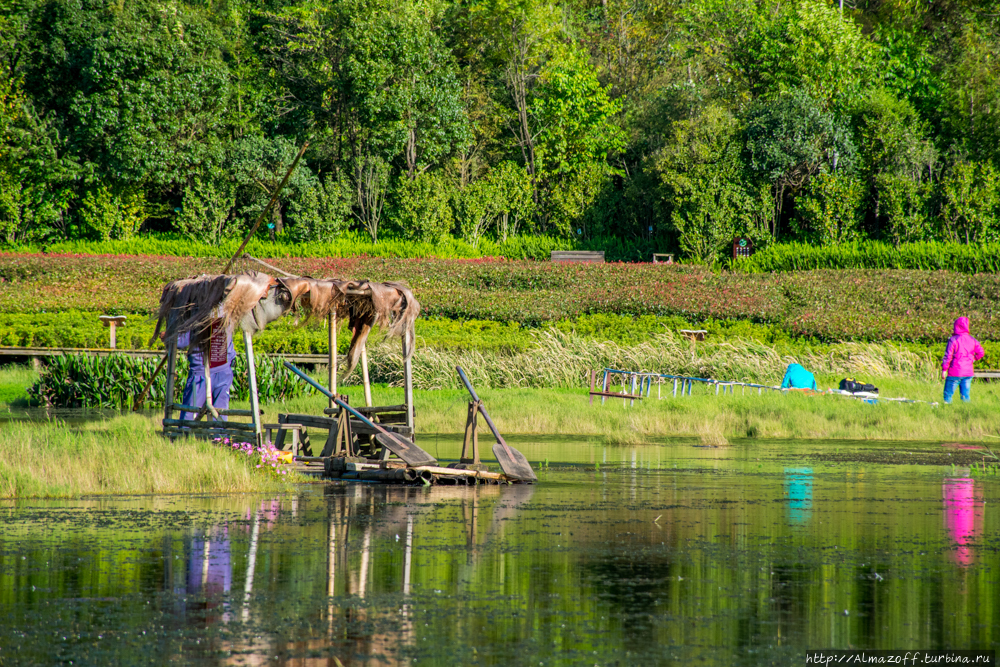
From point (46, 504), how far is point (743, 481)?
8.17 metres

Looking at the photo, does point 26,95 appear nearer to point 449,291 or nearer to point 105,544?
point 449,291

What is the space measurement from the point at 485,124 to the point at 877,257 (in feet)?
60.0

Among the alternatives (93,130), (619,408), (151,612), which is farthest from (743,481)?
(93,130)

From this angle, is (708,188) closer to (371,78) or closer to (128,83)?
(371,78)

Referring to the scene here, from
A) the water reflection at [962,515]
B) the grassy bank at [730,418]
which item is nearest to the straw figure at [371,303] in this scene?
the grassy bank at [730,418]

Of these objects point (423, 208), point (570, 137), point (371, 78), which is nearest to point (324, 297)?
point (423, 208)

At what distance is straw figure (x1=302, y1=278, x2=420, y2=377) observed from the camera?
15.2 meters

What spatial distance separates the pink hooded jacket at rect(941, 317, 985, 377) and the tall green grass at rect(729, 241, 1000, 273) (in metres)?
16.9

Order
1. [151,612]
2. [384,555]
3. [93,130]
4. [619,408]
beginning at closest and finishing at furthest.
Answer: [151,612] < [384,555] < [619,408] < [93,130]

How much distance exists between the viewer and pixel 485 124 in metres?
50.7

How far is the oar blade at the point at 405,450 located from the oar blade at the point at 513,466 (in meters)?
0.83

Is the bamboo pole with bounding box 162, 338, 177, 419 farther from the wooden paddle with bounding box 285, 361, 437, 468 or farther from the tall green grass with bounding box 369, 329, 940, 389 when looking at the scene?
the tall green grass with bounding box 369, 329, 940, 389

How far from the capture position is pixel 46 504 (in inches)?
500

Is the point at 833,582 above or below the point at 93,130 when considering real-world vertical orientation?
below
